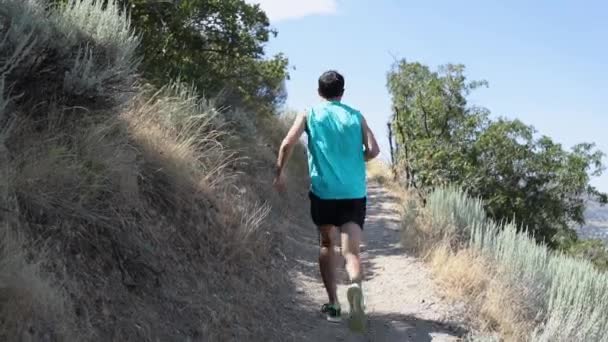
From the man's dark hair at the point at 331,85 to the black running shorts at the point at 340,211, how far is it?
78cm

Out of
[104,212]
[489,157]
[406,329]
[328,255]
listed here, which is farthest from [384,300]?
[489,157]

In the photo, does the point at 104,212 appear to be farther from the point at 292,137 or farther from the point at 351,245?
the point at 351,245

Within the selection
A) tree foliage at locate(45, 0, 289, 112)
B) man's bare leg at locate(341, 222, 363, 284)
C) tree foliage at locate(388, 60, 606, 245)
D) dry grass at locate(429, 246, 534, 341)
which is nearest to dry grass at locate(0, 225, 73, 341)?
man's bare leg at locate(341, 222, 363, 284)

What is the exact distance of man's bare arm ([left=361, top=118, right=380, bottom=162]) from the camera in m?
4.86

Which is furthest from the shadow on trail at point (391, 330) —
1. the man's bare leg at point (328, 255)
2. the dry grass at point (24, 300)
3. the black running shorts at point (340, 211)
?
the dry grass at point (24, 300)

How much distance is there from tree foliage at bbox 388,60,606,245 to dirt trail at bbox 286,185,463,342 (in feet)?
33.6

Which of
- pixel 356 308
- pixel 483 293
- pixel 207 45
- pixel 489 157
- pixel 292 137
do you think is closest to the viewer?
pixel 356 308

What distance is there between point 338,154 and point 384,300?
7.20ft

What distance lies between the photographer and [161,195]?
5.63 metres

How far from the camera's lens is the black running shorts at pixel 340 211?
482 centimetres

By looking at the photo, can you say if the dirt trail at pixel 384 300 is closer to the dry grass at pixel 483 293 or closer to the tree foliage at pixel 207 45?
the dry grass at pixel 483 293

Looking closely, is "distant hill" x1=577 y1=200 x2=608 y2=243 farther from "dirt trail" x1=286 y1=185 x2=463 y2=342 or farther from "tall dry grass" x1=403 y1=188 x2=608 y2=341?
"dirt trail" x1=286 y1=185 x2=463 y2=342

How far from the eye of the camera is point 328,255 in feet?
16.8

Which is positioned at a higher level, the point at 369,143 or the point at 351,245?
the point at 369,143
